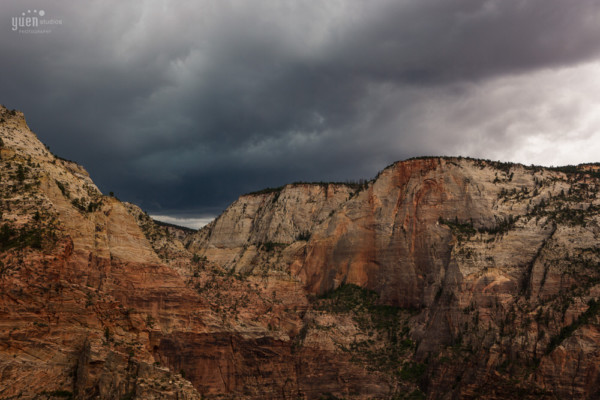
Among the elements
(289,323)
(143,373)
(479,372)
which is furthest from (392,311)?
(143,373)

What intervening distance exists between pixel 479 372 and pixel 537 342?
8.45m

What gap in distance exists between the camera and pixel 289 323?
106 metres

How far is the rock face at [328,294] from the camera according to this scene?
61469 mm

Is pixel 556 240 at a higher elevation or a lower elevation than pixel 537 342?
higher

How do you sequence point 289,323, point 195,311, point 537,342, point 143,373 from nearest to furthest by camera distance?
point 143,373
point 537,342
point 195,311
point 289,323

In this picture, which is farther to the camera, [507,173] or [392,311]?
[507,173]

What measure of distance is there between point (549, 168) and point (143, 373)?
8680 cm

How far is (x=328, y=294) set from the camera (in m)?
120

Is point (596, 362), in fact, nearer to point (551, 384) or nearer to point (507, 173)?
point (551, 384)

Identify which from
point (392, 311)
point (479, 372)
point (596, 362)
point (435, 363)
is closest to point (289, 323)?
point (392, 311)

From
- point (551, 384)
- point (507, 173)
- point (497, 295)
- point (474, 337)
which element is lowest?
point (551, 384)

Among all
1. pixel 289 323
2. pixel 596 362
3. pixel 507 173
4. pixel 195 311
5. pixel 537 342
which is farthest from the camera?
pixel 507 173

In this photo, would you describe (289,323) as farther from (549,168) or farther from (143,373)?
(549,168)

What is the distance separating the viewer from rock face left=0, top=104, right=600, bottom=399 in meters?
61.5
